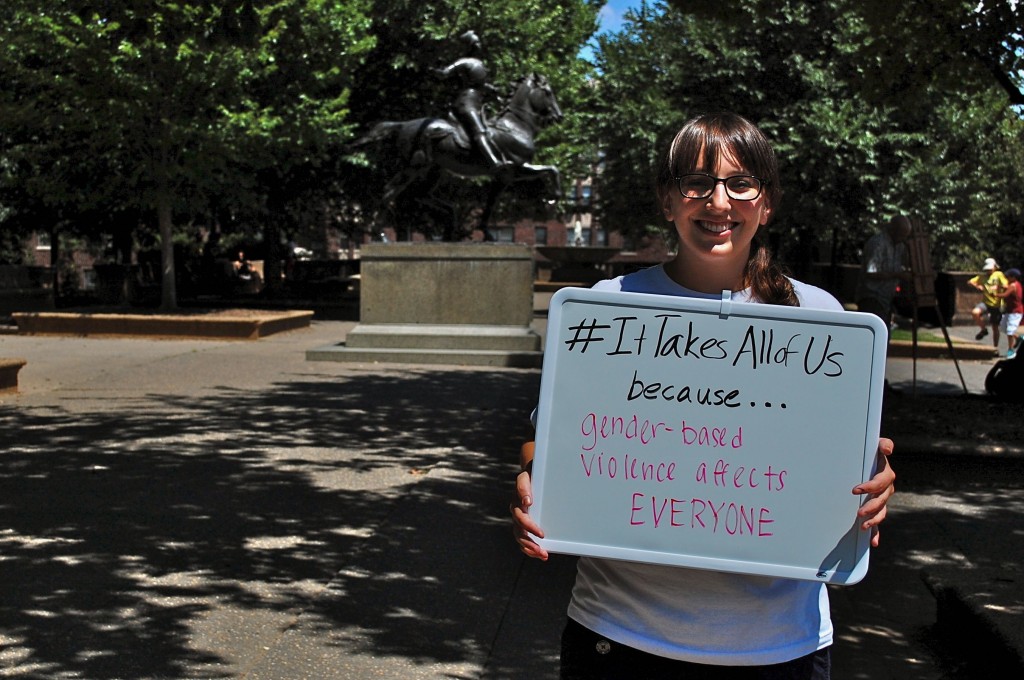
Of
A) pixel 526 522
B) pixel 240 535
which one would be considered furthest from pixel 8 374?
pixel 526 522

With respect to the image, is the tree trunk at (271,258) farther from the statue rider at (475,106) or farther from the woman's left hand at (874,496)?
the woman's left hand at (874,496)

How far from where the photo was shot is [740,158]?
2490mm

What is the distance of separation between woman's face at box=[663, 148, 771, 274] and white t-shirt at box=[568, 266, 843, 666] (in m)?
0.24

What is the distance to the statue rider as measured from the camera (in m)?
18.5

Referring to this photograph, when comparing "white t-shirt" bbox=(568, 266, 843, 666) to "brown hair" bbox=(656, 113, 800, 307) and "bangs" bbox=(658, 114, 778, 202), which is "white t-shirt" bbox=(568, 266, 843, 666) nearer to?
"brown hair" bbox=(656, 113, 800, 307)

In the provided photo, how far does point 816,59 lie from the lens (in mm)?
33156

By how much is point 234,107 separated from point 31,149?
3740mm

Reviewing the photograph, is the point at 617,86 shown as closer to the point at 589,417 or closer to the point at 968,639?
the point at 968,639

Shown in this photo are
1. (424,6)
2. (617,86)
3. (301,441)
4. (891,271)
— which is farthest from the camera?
(617,86)

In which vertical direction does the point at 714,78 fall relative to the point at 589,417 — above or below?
above

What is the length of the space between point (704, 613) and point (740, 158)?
2.85ft

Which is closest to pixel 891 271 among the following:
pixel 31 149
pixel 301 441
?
pixel 301 441

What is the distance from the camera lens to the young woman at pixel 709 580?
2389mm

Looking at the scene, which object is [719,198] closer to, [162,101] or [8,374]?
[8,374]
